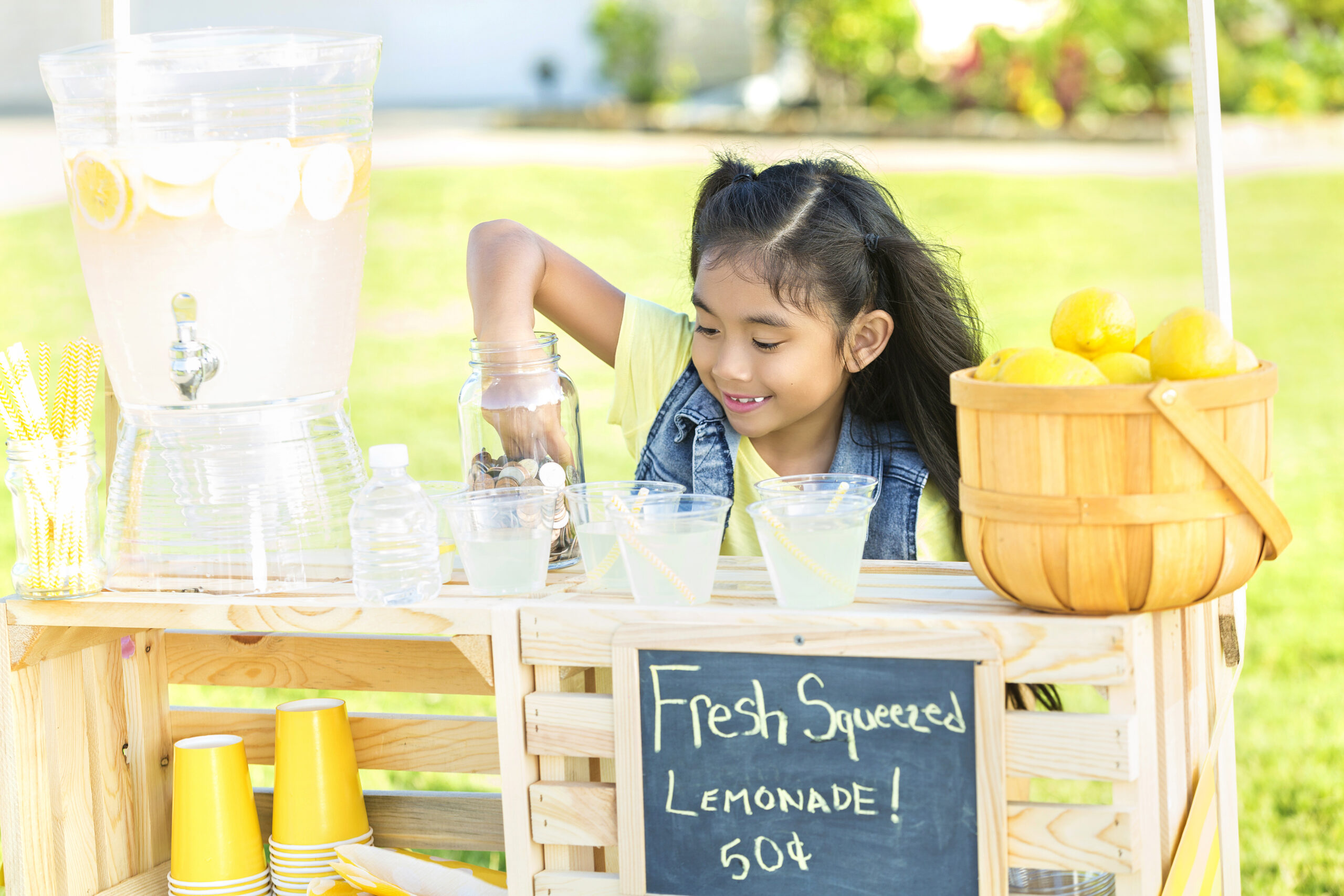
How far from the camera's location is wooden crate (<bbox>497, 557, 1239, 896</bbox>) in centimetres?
122

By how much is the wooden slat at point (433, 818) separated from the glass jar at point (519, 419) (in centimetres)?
44

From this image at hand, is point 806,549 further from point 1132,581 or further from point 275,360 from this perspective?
point 275,360

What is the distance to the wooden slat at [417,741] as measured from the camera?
5.97ft

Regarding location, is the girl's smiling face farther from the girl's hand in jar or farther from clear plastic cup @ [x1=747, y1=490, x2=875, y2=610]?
clear plastic cup @ [x1=747, y1=490, x2=875, y2=610]

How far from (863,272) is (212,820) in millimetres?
1077

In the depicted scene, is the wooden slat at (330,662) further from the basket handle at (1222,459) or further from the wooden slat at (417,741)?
the basket handle at (1222,459)

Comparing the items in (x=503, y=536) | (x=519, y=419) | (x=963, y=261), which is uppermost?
(x=963, y=261)

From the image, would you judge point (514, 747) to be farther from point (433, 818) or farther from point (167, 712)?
point (167, 712)

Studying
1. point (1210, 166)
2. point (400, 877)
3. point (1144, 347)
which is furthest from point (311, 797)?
point (1210, 166)

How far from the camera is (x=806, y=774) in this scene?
4.28 feet

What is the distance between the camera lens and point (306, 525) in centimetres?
154

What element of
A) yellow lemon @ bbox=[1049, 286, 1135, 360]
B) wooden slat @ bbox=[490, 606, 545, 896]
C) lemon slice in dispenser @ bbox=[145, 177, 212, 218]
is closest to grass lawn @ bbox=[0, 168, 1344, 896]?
yellow lemon @ bbox=[1049, 286, 1135, 360]

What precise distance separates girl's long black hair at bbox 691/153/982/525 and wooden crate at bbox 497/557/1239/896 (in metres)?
0.40

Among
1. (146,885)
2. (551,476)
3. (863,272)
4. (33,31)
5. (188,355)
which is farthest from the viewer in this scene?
(33,31)
